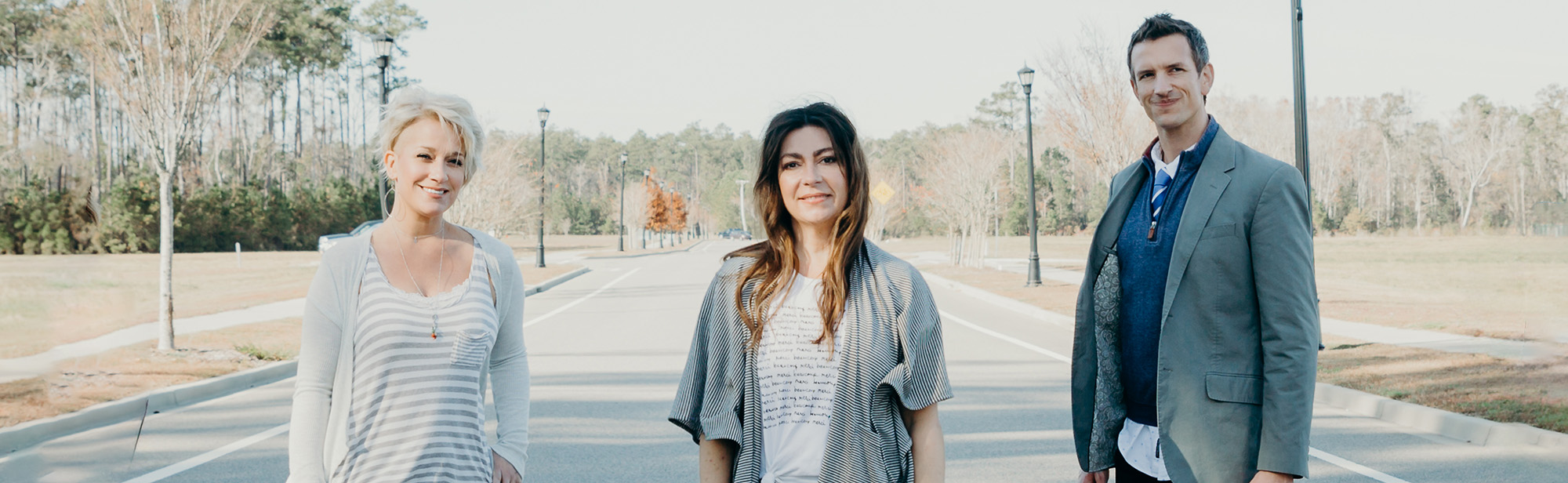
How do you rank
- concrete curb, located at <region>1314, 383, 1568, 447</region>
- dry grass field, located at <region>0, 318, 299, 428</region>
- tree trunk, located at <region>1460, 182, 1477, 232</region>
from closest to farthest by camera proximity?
dry grass field, located at <region>0, 318, 299, 428</region> < concrete curb, located at <region>1314, 383, 1568, 447</region> < tree trunk, located at <region>1460, 182, 1477, 232</region>

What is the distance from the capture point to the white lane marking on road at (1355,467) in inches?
223

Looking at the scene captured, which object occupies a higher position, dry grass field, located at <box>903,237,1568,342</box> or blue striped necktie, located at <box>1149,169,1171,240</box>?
blue striped necktie, located at <box>1149,169,1171,240</box>

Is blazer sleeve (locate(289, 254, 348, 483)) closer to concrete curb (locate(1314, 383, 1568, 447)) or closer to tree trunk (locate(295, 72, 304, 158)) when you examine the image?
concrete curb (locate(1314, 383, 1568, 447))

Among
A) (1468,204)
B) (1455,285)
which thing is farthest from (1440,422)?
(1468,204)

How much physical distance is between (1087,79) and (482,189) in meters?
19.4

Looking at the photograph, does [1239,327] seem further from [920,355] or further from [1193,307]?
[920,355]

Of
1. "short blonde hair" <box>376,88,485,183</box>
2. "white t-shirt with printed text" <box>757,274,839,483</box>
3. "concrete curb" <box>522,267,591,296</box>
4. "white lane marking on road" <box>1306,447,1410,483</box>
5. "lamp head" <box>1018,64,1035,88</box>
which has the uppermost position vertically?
"lamp head" <box>1018,64,1035,88</box>

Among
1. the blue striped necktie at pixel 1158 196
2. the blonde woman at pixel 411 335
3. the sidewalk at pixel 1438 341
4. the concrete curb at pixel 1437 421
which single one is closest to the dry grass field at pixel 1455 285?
the sidewalk at pixel 1438 341

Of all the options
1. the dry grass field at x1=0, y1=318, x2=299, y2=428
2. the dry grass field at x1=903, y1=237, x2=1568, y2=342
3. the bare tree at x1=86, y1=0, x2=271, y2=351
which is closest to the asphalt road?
the dry grass field at x1=0, y1=318, x2=299, y2=428

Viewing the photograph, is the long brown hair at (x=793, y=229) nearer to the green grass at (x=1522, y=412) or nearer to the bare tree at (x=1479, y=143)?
the green grass at (x=1522, y=412)

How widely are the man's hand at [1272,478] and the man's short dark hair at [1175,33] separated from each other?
1116mm

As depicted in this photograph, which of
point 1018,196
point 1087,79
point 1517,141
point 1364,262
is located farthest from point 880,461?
point 1018,196

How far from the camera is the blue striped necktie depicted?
2.68 meters

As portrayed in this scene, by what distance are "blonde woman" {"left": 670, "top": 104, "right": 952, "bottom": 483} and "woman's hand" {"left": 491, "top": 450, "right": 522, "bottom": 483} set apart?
1.86 feet
